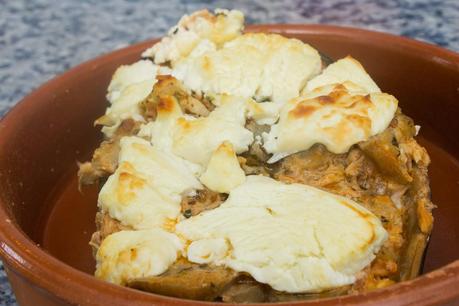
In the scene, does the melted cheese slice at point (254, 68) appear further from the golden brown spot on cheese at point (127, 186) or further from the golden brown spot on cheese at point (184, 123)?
the golden brown spot on cheese at point (127, 186)

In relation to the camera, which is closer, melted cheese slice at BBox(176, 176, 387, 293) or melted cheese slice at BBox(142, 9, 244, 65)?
melted cheese slice at BBox(176, 176, 387, 293)

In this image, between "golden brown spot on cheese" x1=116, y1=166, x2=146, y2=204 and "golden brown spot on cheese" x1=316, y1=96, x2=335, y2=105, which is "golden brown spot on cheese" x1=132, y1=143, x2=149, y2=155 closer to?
"golden brown spot on cheese" x1=116, y1=166, x2=146, y2=204

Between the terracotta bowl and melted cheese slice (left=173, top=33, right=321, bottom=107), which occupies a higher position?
melted cheese slice (left=173, top=33, right=321, bottom=107)

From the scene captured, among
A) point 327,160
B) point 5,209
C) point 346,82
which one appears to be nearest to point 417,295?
point 327,160

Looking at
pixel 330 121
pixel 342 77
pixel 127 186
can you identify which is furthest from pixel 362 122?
pixel 127 186

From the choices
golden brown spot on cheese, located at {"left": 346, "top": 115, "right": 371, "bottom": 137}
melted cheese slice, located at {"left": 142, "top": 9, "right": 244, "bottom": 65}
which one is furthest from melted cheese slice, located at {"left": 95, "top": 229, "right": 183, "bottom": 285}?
melted cheese slice, located at {"left": 142, "top": 9, "right": 244, "bottom": 65}

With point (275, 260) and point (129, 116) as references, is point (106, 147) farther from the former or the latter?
point (275, 260)

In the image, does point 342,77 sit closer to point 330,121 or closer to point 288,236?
point 330,121

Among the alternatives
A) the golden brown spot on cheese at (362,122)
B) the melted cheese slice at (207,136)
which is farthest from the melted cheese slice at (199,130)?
the golden brown spot on cheese at (362,122)
